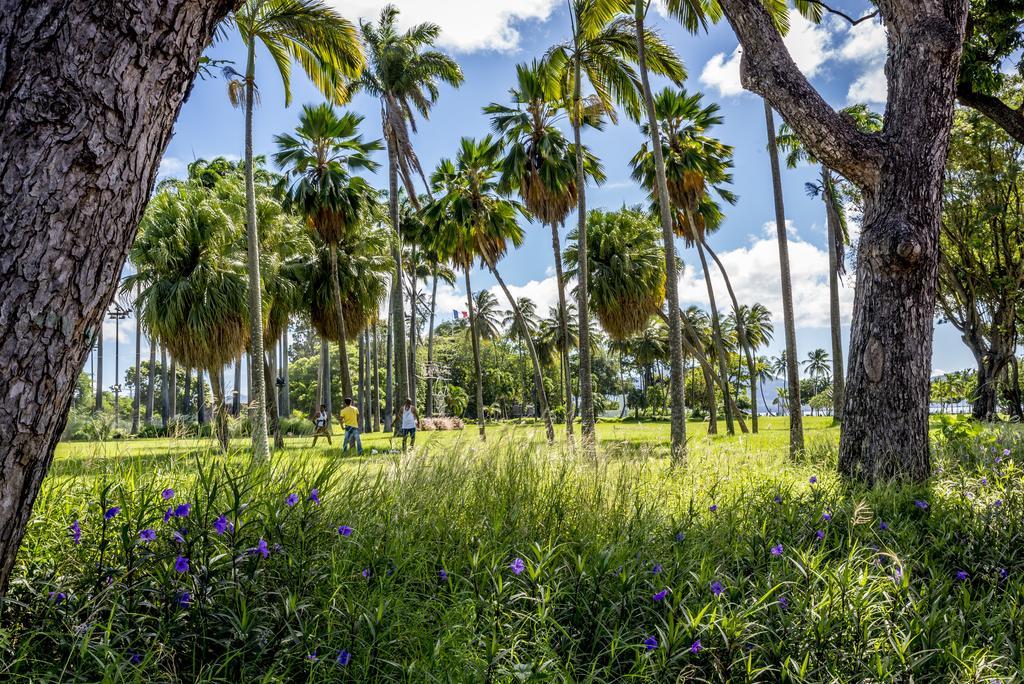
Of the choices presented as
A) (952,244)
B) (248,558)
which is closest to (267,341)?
(248,558)

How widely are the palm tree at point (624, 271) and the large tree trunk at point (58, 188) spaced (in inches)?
823

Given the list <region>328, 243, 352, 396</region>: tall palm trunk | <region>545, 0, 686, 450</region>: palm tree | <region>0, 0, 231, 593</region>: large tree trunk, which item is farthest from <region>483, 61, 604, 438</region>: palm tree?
<region>0, 0, 231, 593</region>: large tree trunk

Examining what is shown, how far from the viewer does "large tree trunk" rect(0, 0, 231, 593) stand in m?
1.65

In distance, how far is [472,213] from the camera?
2052cm

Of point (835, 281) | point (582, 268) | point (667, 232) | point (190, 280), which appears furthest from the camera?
point (835, 281)

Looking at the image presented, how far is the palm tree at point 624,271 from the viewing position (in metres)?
22.2

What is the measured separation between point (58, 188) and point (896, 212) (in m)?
6.51

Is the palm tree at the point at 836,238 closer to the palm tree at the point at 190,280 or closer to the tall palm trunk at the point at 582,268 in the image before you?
the tall palm trunk at the point at 582,268

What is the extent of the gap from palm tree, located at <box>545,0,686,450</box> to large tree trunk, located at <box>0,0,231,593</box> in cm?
1088

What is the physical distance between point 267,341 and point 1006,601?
970 inches

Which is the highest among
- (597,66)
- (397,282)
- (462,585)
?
(597,66)

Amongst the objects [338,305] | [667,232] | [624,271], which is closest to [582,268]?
[667,232]

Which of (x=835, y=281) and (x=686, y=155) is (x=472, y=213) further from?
(x=835, y=281)

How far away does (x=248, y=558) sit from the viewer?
2445mm
